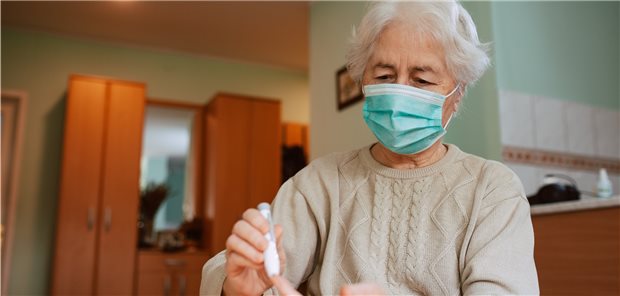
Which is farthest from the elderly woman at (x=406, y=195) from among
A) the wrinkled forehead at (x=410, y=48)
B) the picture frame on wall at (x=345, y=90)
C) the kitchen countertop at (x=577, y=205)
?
the picture frame on wall at (x=345, y=90)

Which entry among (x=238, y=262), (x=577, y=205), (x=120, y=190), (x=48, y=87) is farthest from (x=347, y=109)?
(x=48, y=87)

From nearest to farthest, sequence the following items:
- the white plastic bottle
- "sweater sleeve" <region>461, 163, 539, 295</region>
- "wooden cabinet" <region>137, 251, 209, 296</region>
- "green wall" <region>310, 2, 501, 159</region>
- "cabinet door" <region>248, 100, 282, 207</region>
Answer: "sweater sleeve" <region>461, 163, 539, 295</region> → the white plastic bottle → "green wall" <region>310, 2, 501, 159</region> → "wooden cabinet" <region>137, 251, 209, 296</region> → "cabinet door" <region>248, 100, 282, 207</region>

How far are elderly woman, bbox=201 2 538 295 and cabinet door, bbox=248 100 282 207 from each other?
10.2ft

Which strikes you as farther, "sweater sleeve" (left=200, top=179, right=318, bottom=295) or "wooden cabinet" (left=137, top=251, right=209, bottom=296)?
"wooden cabinet" (left=137, top=251, right=209, bottom=296)

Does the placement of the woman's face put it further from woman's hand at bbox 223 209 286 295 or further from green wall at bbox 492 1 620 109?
green wall at bbox 492 1 620 109

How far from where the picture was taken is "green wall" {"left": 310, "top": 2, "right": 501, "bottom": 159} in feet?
7.47

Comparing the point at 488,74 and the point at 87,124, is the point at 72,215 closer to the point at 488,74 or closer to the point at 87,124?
the point at 87,124

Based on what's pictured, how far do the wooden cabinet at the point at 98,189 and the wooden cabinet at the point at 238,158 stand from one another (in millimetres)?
568

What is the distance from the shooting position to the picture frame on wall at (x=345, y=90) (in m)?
2.92

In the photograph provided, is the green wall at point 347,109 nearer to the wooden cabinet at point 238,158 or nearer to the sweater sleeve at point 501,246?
the wooden cabinet at point 238,158

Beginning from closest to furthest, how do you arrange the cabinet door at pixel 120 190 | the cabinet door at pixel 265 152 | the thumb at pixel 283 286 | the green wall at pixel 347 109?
the thumb at pixel 283 286 → the green wall at pixel 347 109 → the cabinet door at pixel 120 190 → the cabinet door at pixel 265 152

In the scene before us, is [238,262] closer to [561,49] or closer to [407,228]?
[407,228]

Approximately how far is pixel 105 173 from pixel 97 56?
1078mm

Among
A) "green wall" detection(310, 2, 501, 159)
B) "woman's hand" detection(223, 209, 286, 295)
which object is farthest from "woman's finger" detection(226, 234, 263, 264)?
"green wall" detection(310, 2, 501, 159)
